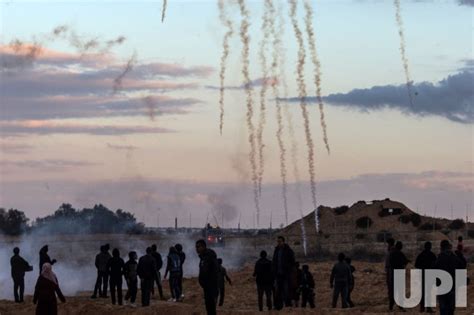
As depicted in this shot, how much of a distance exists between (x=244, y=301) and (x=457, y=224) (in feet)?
194

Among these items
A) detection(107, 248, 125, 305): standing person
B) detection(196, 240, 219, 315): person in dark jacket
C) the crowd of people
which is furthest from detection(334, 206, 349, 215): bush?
detection(196, 240, 219, 315): person in dark jacket

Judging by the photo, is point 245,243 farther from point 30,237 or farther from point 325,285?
point 325,285

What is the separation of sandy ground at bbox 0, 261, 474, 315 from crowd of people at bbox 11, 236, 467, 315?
58 centimetres

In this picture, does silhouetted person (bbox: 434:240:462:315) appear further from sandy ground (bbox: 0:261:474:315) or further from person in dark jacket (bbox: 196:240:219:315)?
person in dark jacket (bbox: 196:240:219:315)

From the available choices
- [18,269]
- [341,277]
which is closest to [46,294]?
[341,277]

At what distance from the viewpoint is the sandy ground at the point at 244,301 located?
26.3m

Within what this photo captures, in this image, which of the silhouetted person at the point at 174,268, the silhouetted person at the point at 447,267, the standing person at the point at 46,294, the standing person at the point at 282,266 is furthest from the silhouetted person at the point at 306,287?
the standing person at the point at 46,294

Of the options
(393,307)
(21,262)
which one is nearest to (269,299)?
(393,307)

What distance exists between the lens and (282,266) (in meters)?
25.5

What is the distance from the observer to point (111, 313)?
2634 centimetres

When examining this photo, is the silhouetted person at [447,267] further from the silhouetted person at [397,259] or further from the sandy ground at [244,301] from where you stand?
the sandy ground at [244,301]

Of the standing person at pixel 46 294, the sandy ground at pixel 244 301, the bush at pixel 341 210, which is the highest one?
the bush at pixel 341 210

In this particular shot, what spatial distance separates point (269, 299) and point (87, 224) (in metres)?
85.5

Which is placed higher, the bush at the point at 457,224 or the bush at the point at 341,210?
the bush at the point at 341,210
